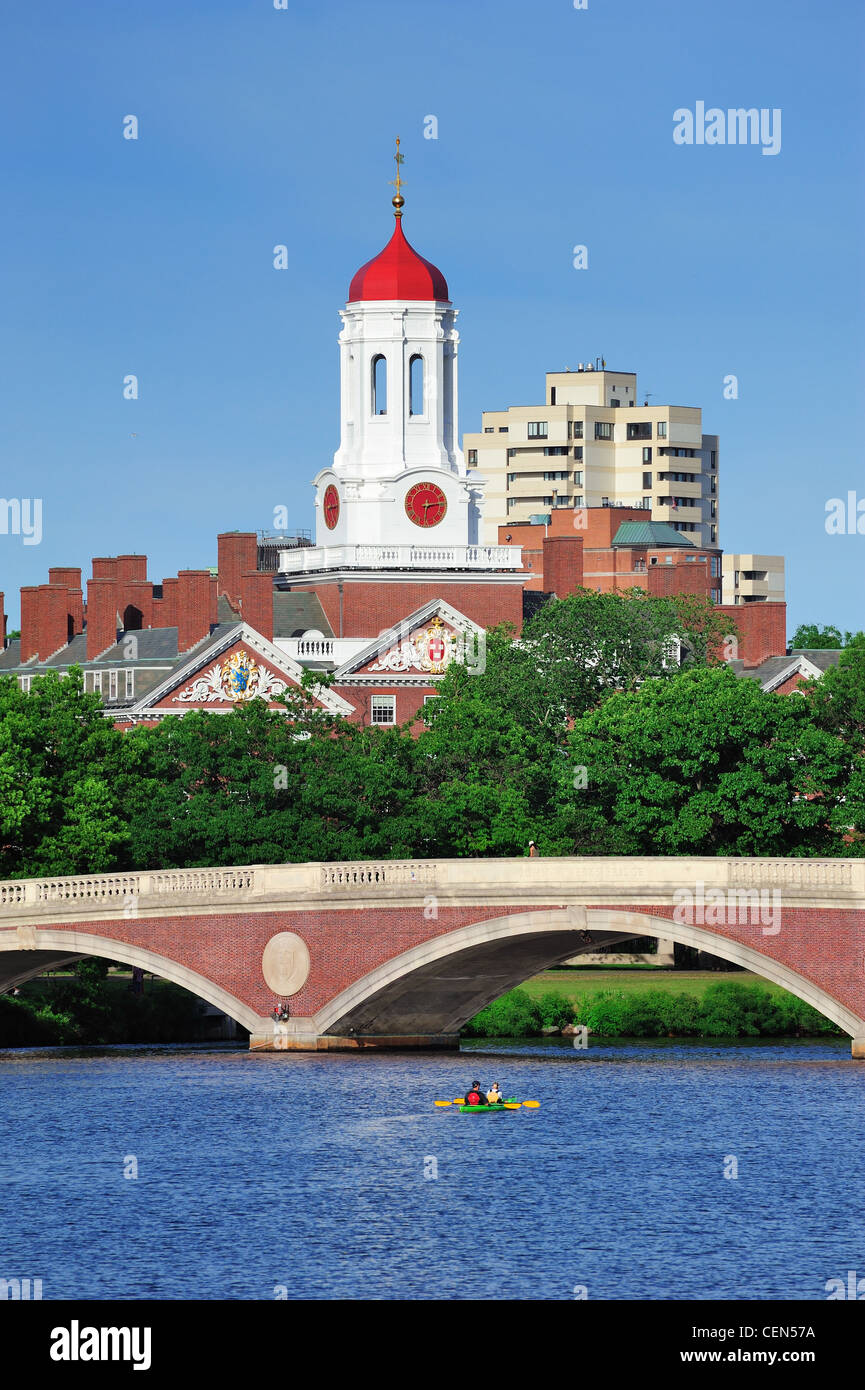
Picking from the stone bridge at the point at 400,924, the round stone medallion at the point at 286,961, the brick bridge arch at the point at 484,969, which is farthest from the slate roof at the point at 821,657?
the round stone medallion at the point at 286,961

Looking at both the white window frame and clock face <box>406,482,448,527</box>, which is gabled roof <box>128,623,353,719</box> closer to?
the white window frame

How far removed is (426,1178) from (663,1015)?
30.7 m

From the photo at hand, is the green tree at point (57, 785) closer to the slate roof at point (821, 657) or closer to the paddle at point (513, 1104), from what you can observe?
the paddle at point (513, 1104)

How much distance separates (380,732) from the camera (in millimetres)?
93875

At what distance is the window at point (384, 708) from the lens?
361 ft

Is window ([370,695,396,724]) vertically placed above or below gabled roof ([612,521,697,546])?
below

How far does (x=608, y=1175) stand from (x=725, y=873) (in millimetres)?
13593

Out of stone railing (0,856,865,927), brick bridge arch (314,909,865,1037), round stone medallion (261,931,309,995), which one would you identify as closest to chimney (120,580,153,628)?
brick bridge arch (314,909,865,1037)

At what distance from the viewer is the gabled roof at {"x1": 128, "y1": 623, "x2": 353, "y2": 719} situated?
10594 centimetres

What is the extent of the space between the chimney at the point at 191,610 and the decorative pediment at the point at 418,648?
545cm

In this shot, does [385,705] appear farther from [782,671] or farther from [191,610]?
[782,671]

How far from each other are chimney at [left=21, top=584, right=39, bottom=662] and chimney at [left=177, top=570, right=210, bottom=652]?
14.2 metres
